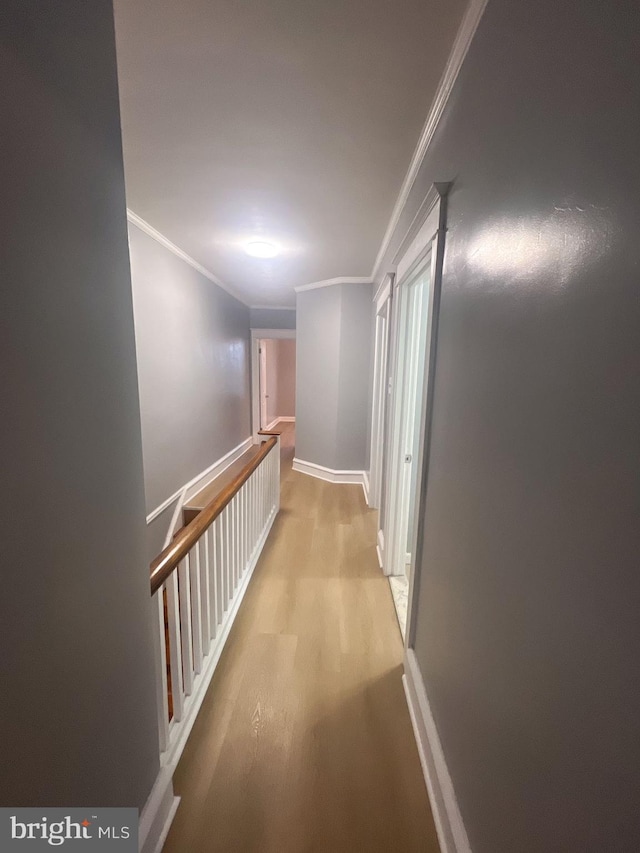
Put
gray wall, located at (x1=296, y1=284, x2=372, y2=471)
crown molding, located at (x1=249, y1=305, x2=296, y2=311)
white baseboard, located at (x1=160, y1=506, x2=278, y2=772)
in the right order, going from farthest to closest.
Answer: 1. crown molding, located at (x1=249, y1=305, x2=296, y2=311)
2. gray wall, located at (x1=296, y1=284, x2=372, y2=471)
3. white baseboard, located at (x1=160, y1=506, x2=278, y2=772)

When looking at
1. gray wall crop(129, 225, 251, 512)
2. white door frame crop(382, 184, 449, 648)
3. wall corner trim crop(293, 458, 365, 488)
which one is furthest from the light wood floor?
wall corner trim crop(293, 458, 365, 488)

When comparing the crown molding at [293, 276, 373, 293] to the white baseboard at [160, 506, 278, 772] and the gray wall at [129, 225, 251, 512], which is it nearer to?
the gray wall at [129, 225, 251, 512]

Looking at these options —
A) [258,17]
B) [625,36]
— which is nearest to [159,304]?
[258,17]

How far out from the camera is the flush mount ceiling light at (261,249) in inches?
115

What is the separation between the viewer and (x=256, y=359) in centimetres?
615

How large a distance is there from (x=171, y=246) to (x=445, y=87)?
8.45 ft

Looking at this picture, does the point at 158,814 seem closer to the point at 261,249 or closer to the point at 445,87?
the point at 445,87

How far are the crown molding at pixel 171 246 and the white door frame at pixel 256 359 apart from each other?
1347mm

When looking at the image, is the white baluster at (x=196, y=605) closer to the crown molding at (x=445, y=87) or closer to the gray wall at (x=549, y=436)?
the gray wall at (x=549, y=436)

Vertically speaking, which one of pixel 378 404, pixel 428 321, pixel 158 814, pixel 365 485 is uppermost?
pixel 428 321

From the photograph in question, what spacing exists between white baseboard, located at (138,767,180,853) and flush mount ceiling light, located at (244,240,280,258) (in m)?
3.22

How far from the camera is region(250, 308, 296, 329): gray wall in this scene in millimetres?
6008

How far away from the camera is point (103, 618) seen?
80 cm

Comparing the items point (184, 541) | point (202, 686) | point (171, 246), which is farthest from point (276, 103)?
point (202, 686)
